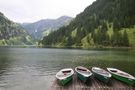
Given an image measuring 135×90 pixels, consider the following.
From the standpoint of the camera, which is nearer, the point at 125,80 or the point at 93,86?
the point at 93,86

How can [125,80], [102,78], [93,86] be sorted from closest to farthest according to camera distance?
[93,86], [125,80], [102,78]

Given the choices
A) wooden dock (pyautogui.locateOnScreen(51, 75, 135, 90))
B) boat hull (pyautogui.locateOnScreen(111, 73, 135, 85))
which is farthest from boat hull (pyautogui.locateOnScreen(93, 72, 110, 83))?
boat hull (pyautogui.locateOnScreen(111, 73, 135, 85))

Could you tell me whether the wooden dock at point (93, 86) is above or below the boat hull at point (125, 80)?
below

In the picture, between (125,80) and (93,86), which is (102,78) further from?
(125,80)

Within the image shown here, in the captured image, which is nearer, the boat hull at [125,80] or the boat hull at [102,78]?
the boat hull at [125,80]

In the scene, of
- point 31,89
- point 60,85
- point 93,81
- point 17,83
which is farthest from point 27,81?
point 93,81

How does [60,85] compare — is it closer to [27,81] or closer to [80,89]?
[80,89]

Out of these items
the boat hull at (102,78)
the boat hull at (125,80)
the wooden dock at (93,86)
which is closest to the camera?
the wooden dock at (93,86)

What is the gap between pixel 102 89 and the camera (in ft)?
122

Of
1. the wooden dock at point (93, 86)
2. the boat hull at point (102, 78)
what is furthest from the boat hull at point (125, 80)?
the boat hull at point (102, 78)

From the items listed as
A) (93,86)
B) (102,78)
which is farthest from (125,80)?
(93,86)

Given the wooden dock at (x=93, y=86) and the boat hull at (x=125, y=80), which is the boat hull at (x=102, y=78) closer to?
the wooden dock at (x=93, y=86)

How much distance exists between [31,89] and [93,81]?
487 inches

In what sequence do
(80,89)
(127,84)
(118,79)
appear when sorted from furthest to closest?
1. (118,79)
2. (127,84)
3. (80,89)
